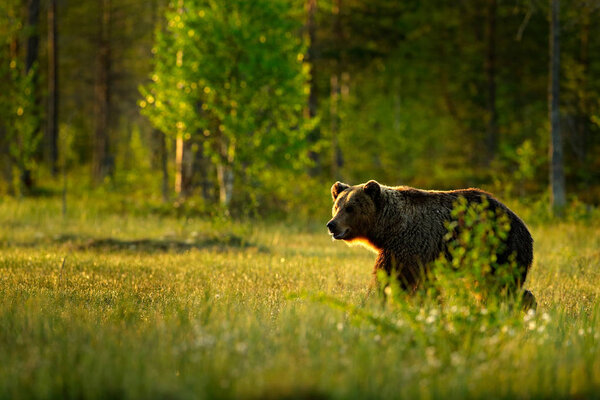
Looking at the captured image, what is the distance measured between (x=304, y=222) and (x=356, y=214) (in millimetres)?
11255

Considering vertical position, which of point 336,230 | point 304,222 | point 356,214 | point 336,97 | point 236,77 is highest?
point 336,97

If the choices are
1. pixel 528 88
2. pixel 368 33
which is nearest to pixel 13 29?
pixel 368 33

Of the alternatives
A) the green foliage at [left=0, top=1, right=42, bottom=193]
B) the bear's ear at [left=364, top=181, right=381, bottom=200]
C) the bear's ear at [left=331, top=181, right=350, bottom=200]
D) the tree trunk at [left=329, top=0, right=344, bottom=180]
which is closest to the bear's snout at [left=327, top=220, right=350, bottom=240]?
the bear's ear at [left=364, top=181, right=381, bottom=200]

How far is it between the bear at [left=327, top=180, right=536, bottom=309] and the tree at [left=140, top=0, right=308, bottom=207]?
814cm

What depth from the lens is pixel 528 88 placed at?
36.3 meters

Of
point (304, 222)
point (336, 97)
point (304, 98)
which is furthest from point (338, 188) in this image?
point (336, 97)

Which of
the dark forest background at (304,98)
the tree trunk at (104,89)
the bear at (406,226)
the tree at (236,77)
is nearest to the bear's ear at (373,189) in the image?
the bear at (406,226)

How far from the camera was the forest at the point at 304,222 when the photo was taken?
166 inches

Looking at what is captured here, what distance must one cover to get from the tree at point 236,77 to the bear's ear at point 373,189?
26.8 feet

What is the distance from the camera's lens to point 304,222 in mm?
18531

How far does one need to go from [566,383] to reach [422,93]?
4220cm

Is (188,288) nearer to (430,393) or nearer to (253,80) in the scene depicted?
(430,393)

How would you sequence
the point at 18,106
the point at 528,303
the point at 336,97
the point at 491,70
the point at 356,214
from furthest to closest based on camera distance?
the point at 491,70, the point at 336,97, the point at 18,106, the point at 356,214, the point at 528,303

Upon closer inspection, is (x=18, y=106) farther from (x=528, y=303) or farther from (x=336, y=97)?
(x=528, y=303)
